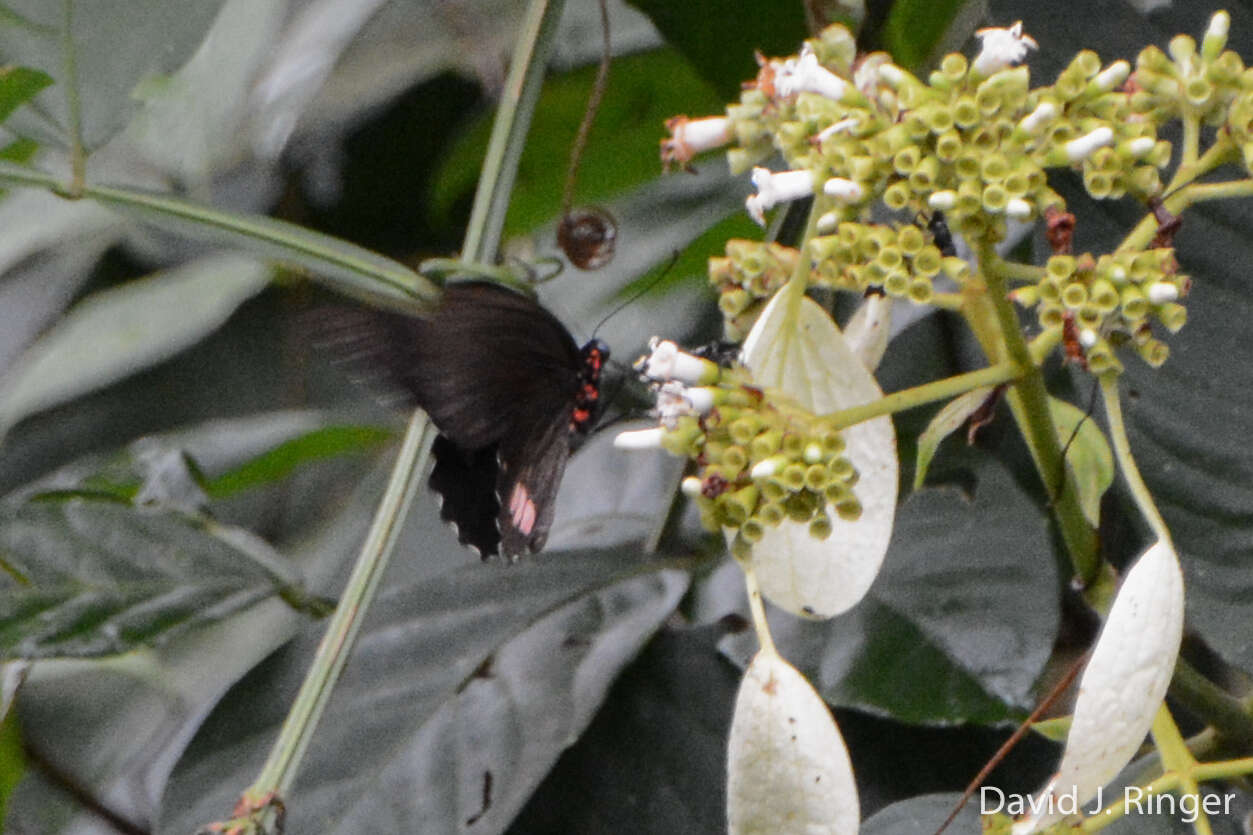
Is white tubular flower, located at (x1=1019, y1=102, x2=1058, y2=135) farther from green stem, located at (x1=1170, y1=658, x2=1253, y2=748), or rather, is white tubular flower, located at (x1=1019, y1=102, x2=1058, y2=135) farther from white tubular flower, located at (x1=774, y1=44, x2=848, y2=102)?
green stem, located at (x1=1170, y1=658, x2=1253, y2=748)

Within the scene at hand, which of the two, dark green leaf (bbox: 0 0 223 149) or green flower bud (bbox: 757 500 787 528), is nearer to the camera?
green flower bud (bbox: 757 500 787 528)

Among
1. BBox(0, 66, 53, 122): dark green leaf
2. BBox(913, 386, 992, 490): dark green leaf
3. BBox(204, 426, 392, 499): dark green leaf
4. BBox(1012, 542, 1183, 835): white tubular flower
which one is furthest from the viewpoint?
BBox(204, 426, 392, 499): dark green leaf

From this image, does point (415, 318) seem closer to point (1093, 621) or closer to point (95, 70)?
point (95, 70)

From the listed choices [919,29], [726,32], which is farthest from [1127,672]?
[726,32]

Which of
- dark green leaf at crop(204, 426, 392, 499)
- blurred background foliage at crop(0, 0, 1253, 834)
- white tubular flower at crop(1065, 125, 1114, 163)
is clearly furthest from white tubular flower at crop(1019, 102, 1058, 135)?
dark green leaf at crop(204, 426, 392, 499)

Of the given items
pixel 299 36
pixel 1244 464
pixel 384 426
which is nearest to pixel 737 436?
pixel 1244 464

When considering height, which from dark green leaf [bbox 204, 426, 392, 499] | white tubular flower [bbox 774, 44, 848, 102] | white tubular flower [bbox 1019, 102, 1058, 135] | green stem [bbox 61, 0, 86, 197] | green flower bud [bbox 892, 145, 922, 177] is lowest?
dark green leaf [bbox 204, 426, 392, 499]

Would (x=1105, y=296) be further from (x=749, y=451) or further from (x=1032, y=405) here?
(x=749, y=451)
